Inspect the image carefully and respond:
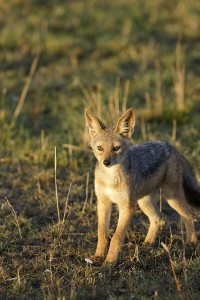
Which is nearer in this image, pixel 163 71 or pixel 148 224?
pixel 148 224

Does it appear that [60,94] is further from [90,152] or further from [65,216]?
[65,216]

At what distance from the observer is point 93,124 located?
19.2 ft

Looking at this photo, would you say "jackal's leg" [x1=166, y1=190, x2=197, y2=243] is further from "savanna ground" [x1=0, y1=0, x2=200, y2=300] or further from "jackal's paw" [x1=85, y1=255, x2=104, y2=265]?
"jackal's paw" [x1=85, y1=255, x2=104, y2=265]

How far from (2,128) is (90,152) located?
5.26ft

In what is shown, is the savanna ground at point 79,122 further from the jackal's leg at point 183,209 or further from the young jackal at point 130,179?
the young jackal at point 130,179

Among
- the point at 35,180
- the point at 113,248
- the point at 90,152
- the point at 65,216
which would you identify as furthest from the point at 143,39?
the point at 113,248

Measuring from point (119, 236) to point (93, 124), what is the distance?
1202 millimetres

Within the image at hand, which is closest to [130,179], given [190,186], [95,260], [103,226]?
[103,226]

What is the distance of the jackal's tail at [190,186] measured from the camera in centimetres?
630

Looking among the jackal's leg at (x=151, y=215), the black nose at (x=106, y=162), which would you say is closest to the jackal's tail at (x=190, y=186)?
the jackal's leg at (x=151, y=215)

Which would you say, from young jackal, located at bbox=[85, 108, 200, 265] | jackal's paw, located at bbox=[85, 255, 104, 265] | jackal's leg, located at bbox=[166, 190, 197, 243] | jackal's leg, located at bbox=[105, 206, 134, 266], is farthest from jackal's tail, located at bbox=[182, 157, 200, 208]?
jackal's paw, located at bbox=[85, 255, 104, 265]

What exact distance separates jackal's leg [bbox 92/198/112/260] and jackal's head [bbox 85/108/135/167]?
464mm

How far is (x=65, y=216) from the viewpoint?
663 cm

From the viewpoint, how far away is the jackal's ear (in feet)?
19.0
